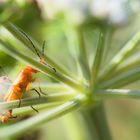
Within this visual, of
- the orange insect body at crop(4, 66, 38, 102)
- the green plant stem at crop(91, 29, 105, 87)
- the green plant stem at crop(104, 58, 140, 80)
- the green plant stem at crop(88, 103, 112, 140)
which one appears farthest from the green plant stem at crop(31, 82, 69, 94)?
the green plant stem at crop(88, 103, 112, 140)

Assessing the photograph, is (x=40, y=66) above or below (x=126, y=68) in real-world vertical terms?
below

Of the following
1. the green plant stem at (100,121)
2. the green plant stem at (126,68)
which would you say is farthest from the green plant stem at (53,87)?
the green plant stem at (100,121)

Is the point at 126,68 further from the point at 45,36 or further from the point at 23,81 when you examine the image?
the point at 23,81

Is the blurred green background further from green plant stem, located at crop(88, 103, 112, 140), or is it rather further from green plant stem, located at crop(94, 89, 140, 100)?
green plant stem, located at crop(94, 89, 140, 100)

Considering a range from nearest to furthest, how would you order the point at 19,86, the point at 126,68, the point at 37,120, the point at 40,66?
the point at 37,120 → the point at 40,66 → the point at 19,86 → the point at 126,68

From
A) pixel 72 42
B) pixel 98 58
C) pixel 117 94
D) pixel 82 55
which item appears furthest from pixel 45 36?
pixel 117 94

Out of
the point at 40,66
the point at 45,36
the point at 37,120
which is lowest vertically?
the point at 37,120
